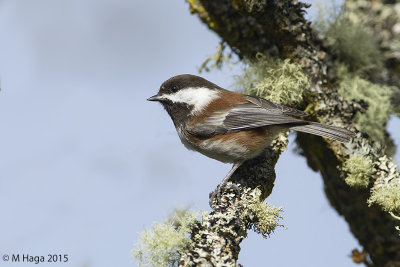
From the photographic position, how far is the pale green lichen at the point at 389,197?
2.93 metres

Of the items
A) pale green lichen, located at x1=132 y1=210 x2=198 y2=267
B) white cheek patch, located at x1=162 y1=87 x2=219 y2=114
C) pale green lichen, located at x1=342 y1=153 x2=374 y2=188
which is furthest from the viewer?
white cheek patch, located at x1=162 y1=87 x2=219 y2=114

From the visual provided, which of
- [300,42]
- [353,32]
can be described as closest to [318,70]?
[300,42]

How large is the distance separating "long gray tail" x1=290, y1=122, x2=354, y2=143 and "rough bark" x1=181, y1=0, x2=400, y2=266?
0.21 meters

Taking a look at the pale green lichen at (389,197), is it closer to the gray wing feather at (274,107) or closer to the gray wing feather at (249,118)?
the gray wing feather at (249,118)

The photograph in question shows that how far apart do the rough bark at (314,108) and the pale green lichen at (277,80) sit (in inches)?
3.8

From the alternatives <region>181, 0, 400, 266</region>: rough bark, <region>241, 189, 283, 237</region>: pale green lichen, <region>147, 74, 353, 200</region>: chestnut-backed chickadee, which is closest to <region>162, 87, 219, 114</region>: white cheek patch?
<region>147, 74, 353, 200</region>: chestnut-backed chickadee

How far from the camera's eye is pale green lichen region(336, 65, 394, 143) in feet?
12.7

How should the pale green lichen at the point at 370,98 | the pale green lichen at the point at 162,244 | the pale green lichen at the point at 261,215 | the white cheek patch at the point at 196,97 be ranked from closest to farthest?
the pale green lichen at the point at 162,244
the pale green lichen at the point at 261,215
the white cheek patch at the point at 196,97
the pale green lichen at the point at 370,98

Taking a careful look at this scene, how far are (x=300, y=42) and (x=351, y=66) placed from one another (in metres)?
0.66

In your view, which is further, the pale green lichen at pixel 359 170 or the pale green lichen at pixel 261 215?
the pale green lichen at pixel 359 170

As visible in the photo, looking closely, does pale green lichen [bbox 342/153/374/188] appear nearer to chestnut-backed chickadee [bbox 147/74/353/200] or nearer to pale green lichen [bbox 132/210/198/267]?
chestnut-backed chickadee [bbox 147/74/353/200]

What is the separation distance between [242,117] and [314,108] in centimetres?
66

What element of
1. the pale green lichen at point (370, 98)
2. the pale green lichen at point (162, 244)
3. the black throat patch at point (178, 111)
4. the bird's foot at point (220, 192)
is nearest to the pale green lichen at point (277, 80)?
the pale green lichen at point (370, 98)

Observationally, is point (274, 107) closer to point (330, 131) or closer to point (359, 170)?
point (330, 131)
